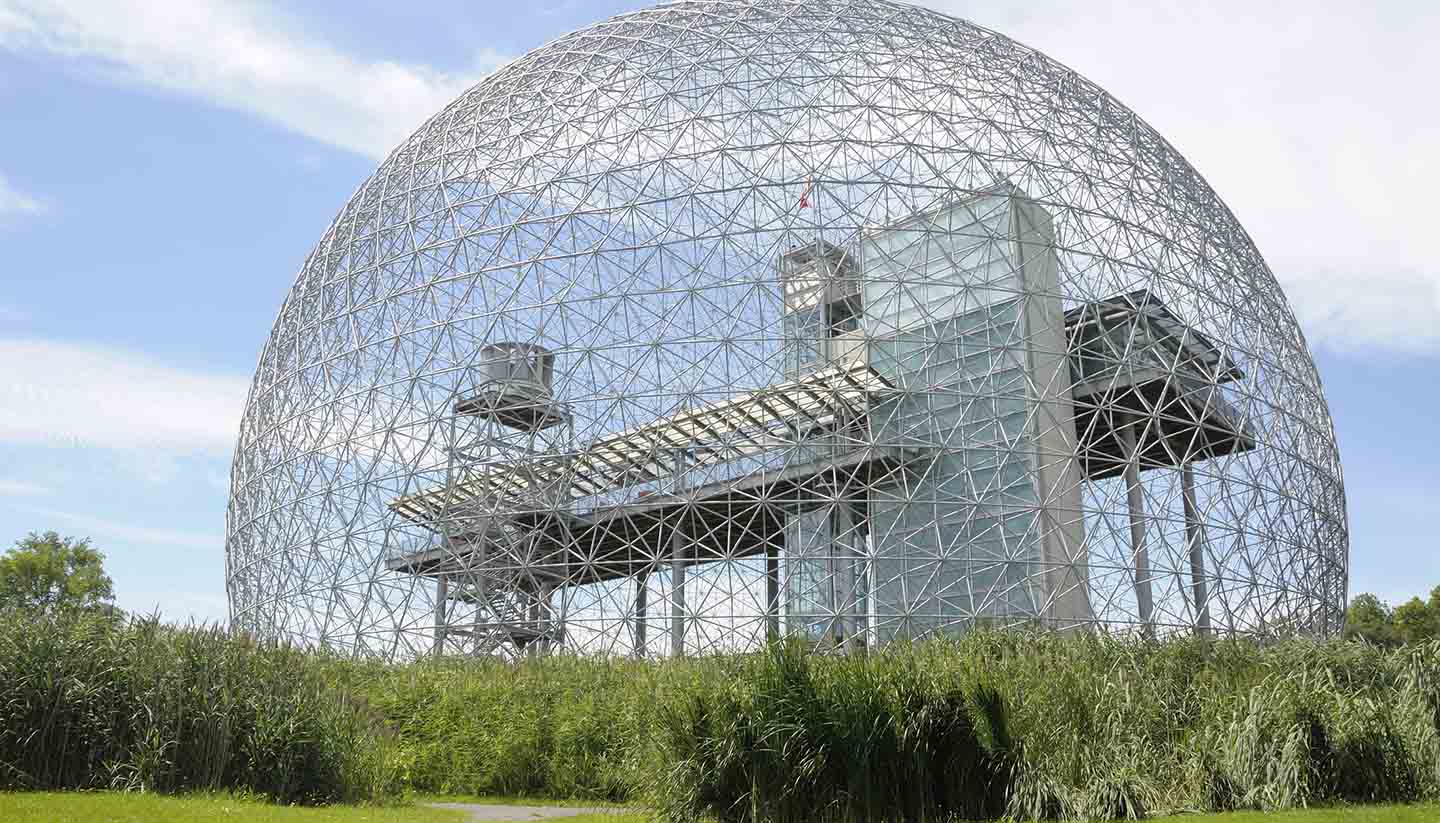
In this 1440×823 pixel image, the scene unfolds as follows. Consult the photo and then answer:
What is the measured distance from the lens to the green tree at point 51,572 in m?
39.6

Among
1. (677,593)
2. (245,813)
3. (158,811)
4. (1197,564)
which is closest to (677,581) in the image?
(677,593)

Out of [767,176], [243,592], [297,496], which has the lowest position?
[243,592]

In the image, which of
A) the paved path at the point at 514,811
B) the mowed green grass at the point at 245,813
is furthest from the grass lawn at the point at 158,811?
the paved path at the point at 514,811

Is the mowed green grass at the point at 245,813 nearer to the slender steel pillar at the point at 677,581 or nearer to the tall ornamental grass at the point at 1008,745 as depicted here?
the tall ornamental grass at the point at 1008,745

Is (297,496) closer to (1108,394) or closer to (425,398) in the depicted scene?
(425,398)

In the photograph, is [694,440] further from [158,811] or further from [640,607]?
[158,811]

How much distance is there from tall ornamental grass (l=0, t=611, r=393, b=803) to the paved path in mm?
1023

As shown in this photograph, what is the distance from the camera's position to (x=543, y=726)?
13914 mm

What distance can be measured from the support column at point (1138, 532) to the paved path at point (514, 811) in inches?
572

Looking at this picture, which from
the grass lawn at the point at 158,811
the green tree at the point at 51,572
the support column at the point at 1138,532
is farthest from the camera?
the green tree at the point at 51,572

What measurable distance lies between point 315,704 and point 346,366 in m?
17.6

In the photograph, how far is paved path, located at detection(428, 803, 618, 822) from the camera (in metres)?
11.1

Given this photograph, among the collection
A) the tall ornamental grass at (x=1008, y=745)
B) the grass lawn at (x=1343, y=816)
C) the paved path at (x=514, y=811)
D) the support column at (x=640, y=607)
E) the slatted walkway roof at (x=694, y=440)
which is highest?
the slatted walkway roof at (x=694, y=440)

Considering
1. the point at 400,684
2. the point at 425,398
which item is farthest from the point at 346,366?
the point at 400,684
